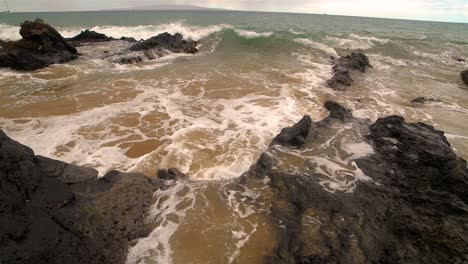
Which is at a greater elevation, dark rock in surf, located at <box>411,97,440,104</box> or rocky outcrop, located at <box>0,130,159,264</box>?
dark rock in surf, located at <box>411,97,440,104</box>

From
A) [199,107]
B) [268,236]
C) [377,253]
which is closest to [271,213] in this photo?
[268,236]

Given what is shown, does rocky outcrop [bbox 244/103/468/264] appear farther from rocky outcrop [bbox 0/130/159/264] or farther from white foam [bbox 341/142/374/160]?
rocky outcrop [bbox 0/130/159/264]

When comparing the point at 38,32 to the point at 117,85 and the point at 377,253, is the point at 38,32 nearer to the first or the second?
the point at 117,85

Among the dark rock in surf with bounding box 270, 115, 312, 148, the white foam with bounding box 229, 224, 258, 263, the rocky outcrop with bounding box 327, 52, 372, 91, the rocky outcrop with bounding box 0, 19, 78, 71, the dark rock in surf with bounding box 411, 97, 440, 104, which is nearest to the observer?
the white foam with bounding box 229, 224, 258, 263

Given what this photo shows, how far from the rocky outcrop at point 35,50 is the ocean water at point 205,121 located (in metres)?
0.90

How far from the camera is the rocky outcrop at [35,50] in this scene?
16.3 metres

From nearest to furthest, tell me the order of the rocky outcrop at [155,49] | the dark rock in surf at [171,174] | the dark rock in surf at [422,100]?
1. the dark rock in surf at [171,174]
2. the dark rock in surf at [422,100]
3. the rocky outcrop at [155,49]

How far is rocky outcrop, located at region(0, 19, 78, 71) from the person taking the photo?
16.3 m

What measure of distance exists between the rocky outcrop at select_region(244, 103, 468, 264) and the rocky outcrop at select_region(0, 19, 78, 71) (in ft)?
55.9

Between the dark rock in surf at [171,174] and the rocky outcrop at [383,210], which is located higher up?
the rocky outcrop at [383,210]

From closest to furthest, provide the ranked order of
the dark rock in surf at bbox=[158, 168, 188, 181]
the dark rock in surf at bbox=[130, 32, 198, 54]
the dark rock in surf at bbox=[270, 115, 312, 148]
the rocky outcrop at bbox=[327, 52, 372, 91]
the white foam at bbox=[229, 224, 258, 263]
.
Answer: the white foam at bbox=[229, 224, 258, 263] < the dark rock in surf at bbox=[158, 168, 188, 181] < the dark rock in surf at bbox=[270, 115, 312, 148] < the rocky outcrop at bbox=[327, 52, 372, 91] < the dark rock in surf at bbox=[130, 32, 198, 54]

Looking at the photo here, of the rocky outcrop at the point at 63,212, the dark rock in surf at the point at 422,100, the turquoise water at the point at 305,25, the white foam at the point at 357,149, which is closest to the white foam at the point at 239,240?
the rocky outcrop at the point at 63,212

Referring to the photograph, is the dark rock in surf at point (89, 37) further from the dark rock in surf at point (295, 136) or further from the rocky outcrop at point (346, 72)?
the dark rock in surf at point (295, 136)

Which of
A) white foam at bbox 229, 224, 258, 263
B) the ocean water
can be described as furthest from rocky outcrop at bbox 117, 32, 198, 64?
white foam at bbox 229, 224, 258, 263
